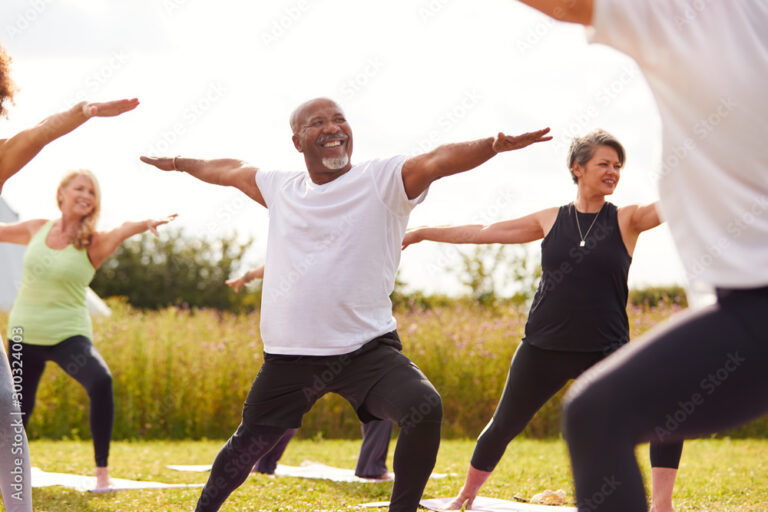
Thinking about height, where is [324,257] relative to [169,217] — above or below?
below

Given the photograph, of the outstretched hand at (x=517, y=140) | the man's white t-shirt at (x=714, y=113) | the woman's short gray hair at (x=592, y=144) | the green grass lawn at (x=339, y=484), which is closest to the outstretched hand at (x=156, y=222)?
the green grass lawn at (x=339, y=484)

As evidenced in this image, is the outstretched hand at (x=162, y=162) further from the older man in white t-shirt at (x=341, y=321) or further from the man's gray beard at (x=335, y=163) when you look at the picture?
the man's gray beard at (x=335, y=163)

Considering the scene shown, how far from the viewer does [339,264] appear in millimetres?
3736

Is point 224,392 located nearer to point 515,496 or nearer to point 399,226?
point 515,496

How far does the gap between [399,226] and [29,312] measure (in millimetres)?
3388

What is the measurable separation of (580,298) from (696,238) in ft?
9.31

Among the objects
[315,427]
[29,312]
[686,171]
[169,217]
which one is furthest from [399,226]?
[315,427]

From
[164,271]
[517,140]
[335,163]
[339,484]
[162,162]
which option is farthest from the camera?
[164,271]

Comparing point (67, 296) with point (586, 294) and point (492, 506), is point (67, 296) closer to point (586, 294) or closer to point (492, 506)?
point (492, 506)

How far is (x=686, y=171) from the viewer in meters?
1.91

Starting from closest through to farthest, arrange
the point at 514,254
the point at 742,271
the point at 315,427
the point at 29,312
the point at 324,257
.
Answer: the point at 742,271, the point at 324,257, the point at 29,312, the point at 315,427, the point at 514,254

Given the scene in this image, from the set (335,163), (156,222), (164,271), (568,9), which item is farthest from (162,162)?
(164,271)

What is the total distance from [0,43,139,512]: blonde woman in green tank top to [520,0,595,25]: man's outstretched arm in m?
2.30

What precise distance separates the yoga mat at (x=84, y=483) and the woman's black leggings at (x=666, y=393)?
5174mm
